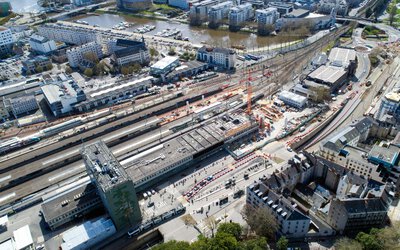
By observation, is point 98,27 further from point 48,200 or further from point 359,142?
point 359,142

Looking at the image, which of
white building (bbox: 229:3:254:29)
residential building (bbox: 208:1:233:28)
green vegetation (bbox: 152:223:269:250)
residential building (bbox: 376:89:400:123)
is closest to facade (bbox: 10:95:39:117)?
green vegetation (bbox: 152:223:269:250)

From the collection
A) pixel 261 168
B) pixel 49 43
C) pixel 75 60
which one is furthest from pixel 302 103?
pixel 49 43

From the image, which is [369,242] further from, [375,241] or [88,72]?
[88,72]

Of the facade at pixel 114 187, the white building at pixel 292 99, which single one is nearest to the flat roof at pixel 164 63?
the white building at pixel 292 99

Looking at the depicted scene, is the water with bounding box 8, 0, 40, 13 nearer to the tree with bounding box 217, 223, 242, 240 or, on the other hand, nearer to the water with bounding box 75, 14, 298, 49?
the water with bounding box 75, 14, 298, 49

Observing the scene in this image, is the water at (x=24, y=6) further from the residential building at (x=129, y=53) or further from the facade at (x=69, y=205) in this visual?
the facade at (x=69, y=205)

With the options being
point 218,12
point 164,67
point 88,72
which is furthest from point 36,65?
point 218,12
